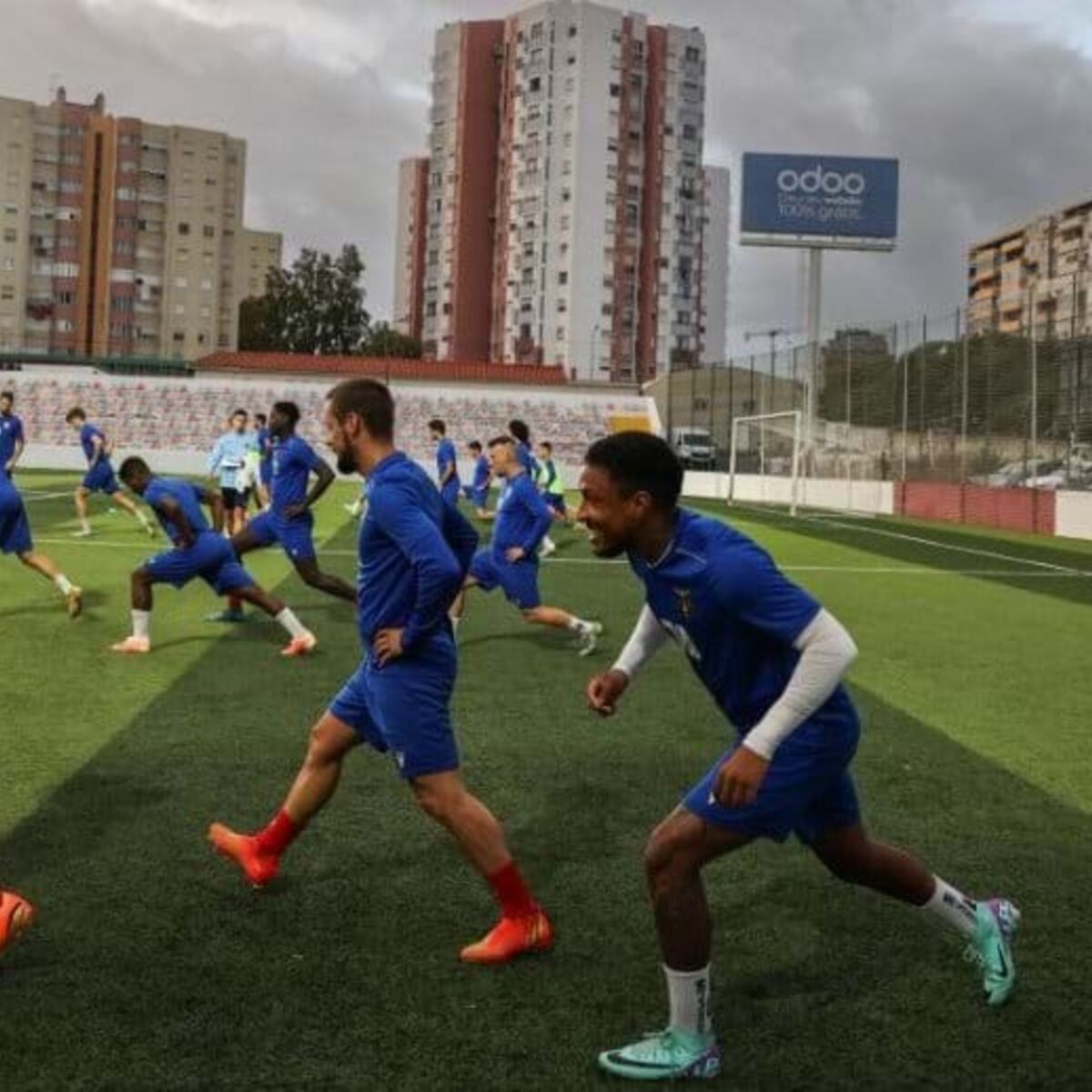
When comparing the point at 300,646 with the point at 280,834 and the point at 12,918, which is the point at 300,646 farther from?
the point at 12,918

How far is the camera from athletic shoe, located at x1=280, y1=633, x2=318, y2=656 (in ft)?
32.7

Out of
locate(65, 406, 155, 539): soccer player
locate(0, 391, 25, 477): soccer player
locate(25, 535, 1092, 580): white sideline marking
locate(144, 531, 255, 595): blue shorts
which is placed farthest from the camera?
locate(65, 406, 155, 539): soccer player

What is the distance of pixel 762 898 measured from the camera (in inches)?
187

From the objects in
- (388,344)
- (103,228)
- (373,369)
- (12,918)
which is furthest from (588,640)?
(103,228)

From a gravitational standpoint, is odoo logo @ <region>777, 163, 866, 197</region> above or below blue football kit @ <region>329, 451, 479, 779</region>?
above

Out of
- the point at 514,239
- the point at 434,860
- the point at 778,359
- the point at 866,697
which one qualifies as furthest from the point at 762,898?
the point at 514,239

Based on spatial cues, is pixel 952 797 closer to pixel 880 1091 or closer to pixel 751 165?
pixel 880 1091

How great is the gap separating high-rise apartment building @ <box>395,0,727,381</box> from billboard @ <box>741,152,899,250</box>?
64809mm

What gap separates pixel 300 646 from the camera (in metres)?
9.98

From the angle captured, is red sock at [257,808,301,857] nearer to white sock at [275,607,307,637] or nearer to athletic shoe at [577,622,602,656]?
white sock at [275,607,307,637]

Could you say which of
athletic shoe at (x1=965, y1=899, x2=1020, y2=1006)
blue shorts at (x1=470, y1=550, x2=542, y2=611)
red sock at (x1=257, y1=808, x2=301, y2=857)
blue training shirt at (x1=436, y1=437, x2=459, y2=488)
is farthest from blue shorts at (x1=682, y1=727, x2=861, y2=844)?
blue training shirt at (x1=436, y1=437, x2=459, y2=488)

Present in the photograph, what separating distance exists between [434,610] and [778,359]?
40080 millimetres

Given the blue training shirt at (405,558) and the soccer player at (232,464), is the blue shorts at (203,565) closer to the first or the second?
the blue training shirt at (405,558)

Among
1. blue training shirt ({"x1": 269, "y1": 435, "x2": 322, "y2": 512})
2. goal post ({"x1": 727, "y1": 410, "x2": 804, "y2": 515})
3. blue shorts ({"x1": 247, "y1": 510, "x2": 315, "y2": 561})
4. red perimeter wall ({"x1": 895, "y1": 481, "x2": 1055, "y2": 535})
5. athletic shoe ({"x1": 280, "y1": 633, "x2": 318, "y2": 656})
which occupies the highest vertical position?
goal post ({"x1": 727, "y1": 410, "x2": 804, "y2": 515})
